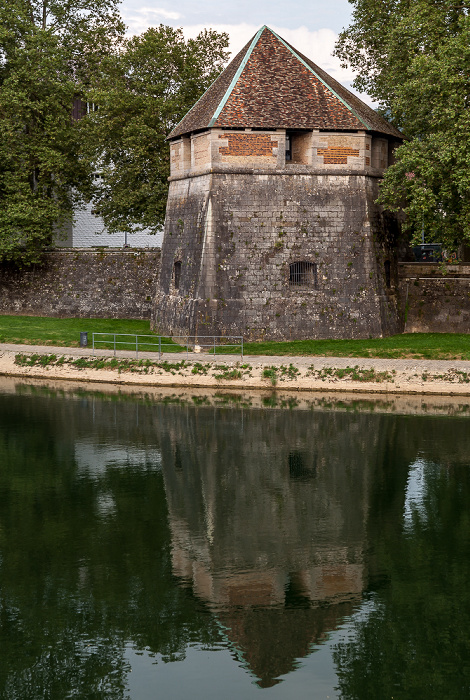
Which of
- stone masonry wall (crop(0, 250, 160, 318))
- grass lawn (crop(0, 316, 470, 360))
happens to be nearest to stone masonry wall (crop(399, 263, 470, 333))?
grass lawn (crop(0, 316, 470, 360))

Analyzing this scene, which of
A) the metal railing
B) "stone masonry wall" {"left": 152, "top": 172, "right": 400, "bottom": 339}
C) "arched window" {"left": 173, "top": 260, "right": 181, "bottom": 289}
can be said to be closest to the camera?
the metal railing

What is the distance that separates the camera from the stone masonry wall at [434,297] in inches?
1497

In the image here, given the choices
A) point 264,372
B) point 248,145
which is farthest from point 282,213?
point 264,372

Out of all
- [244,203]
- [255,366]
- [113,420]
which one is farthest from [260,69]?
[113,420]

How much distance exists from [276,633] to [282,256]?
23.5 m

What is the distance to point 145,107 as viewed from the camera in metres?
43.9

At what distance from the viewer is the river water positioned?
12820mm

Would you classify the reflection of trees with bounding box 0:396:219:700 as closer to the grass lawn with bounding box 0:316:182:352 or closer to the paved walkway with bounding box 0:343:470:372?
the paved walkway with bounding box 0:343:470:372

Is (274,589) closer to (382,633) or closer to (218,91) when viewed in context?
(382,633)

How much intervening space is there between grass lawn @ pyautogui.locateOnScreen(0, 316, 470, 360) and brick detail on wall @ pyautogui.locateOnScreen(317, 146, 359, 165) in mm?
6951

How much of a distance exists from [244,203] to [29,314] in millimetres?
16238

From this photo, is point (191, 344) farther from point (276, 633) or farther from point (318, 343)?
point (276, 633)

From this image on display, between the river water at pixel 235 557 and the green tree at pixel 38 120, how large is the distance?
20.1 m

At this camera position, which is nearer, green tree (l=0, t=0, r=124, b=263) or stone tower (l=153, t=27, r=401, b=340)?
stone tower (l=153, t=27, r=401, b=340)
